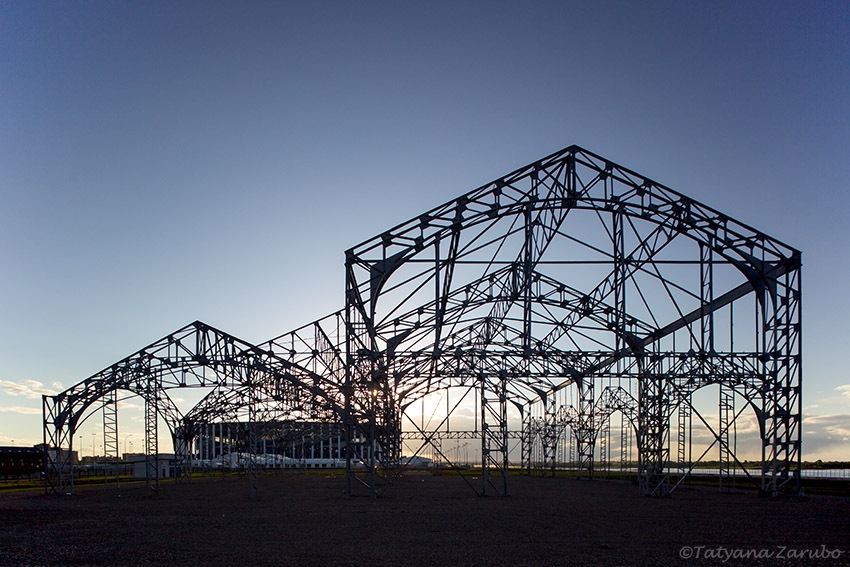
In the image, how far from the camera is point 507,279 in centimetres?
3744

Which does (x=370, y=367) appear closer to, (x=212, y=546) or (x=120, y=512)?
(x=120, y=512)

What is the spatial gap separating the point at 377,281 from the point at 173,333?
12.8 meters

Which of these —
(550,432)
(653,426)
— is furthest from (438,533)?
(550,432)

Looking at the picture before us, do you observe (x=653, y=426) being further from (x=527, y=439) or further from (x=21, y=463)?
(x=21, y=463)

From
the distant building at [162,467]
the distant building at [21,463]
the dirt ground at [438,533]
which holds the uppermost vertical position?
the dirt ground at [438,533]

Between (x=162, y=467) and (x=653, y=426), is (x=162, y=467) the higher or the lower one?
the lower one

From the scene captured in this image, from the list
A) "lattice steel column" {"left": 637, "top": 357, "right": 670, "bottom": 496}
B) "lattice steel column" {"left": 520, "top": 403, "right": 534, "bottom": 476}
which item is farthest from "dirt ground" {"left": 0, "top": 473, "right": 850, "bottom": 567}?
"lattice steel column" {"left": 520, "top": 403, "right": 534, "bottom": 476}

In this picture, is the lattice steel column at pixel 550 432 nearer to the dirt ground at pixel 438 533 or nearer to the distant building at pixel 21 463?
the dirt ground at pixel 438 533

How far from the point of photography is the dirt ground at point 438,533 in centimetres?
1420

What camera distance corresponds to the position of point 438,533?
708 inches

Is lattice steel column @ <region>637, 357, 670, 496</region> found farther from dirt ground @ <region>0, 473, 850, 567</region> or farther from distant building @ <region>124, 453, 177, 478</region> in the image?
distant building @ <region>124, 453, 177, 478</region>

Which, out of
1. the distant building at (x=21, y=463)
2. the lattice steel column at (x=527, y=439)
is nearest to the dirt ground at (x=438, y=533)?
the lattice steel column at (x=527, y=439)

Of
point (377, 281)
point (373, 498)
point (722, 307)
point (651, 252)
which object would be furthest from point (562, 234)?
point (373, 498)

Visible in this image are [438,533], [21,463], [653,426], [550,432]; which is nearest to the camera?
[438,533]
